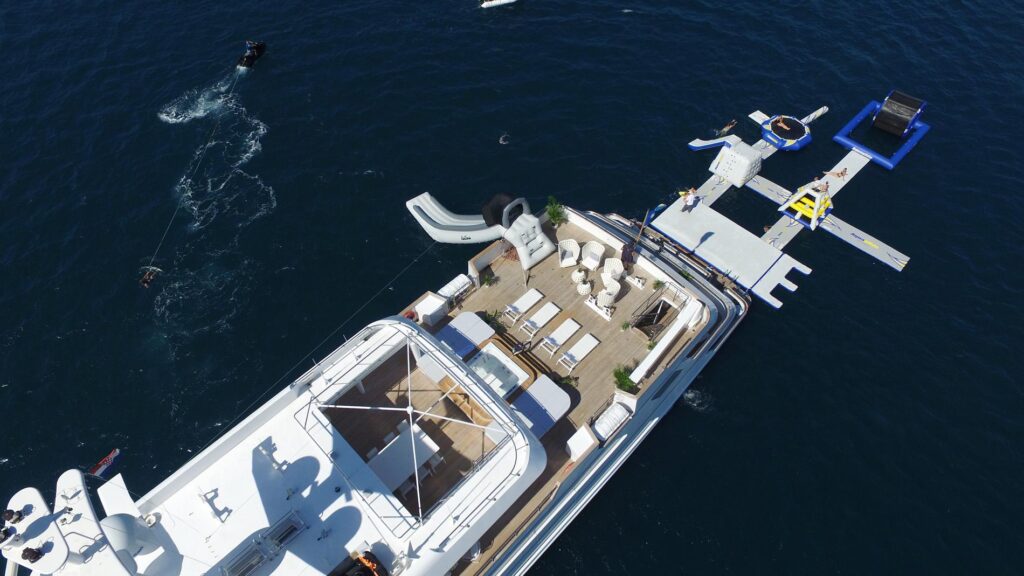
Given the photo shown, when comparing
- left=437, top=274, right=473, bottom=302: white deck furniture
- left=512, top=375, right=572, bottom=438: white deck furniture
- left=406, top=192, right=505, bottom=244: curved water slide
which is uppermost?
left=437, top=274, right=473, bottom=302: white deck furniture

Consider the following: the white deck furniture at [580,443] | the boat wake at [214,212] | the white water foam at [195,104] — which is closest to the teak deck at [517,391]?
the white deck furniture at [580,443]

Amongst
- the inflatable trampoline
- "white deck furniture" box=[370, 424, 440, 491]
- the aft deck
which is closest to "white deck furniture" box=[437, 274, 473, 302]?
the aft deck

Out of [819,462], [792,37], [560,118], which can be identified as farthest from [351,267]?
[792,37]

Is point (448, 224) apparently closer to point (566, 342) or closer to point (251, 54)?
point (566, 342)

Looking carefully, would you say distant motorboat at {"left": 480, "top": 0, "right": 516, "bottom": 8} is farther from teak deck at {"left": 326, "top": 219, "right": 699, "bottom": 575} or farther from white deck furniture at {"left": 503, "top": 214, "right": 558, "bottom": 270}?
teak deck at {"left": 326, "top": 219, "right": 699, "bottom": 575}

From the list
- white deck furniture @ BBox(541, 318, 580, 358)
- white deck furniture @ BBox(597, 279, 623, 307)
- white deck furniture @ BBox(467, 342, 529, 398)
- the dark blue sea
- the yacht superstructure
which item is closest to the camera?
the yacht superstructure

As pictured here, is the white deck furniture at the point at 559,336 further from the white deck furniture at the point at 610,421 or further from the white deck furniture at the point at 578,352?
the white deck furniture at the point at 610,421
